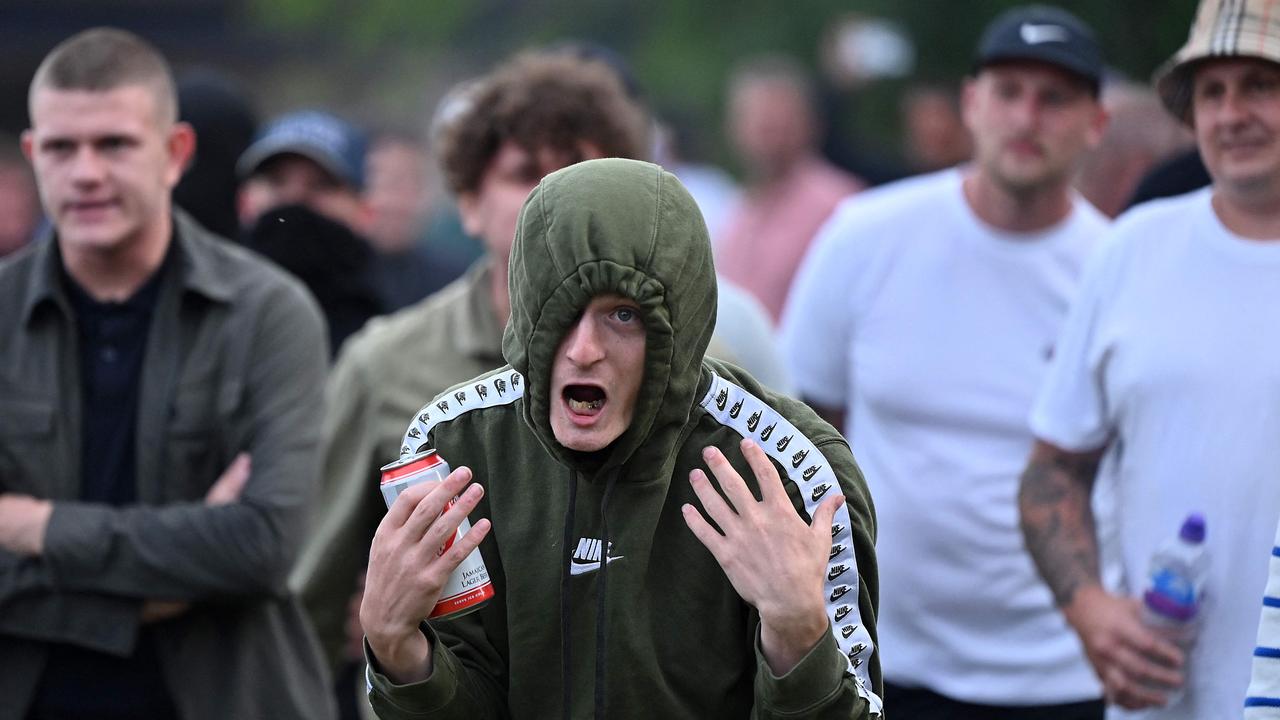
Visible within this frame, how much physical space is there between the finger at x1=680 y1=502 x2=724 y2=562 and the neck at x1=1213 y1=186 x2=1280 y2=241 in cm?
215

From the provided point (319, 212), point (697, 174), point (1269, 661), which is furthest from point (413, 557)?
point (697, 174)

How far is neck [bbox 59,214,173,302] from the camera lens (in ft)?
17.3

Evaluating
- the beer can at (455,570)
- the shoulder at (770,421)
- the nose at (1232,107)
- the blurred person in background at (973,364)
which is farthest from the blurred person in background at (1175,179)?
the beer can at (455,570)

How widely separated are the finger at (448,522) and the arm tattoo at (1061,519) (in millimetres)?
2344

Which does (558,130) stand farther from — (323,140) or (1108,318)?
(323,140)

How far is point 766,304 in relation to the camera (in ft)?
35.4

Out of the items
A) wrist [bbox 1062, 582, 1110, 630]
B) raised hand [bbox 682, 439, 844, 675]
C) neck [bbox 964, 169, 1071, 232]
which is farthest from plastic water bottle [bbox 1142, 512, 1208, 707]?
raised hand [bbox 682, 439, 844, 675]

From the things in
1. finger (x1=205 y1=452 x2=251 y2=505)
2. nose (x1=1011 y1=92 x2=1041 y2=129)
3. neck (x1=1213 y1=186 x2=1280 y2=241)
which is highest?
nose (x1=1011 y1=92 x2=1041 y2=129)

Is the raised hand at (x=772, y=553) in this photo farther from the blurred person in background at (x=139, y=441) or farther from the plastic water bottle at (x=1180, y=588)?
the blurred person in background at (x=139, y=441)

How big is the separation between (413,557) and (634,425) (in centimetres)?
45

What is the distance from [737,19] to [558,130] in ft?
39.1

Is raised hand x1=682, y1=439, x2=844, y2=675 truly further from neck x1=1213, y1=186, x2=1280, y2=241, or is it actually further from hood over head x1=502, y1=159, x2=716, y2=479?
neck x1=1213, y1=186, x2=1280, y2=241

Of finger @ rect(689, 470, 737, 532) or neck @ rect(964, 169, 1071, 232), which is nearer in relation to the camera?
finger @ rect(689, 470, 737, 532)

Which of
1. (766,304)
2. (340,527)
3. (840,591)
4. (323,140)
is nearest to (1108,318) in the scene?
(840,591)
